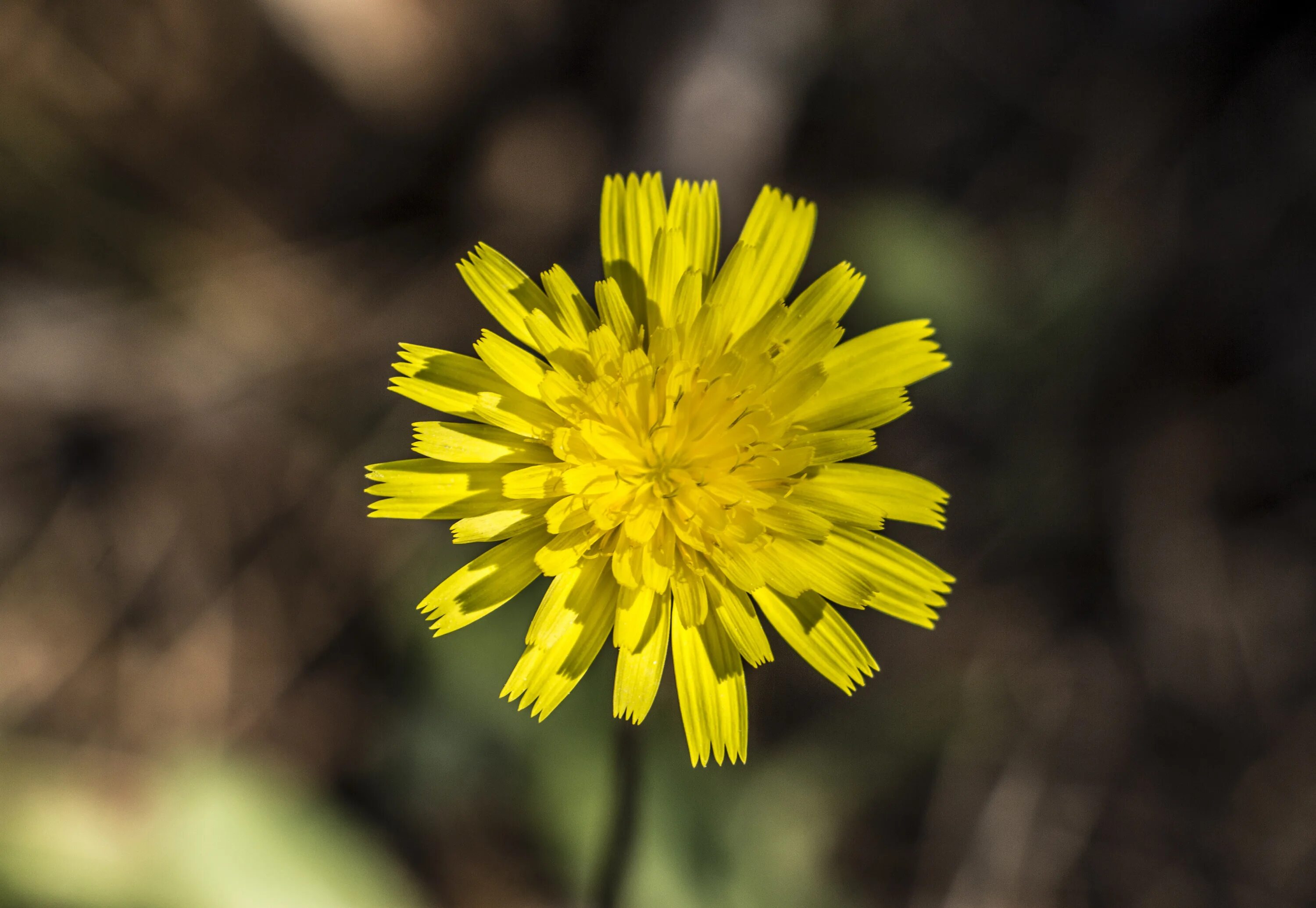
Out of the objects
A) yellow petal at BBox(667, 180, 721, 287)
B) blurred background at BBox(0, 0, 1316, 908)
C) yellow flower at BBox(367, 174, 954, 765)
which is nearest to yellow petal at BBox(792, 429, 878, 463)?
yellow flower at BBox(367, 174, 954, 765)

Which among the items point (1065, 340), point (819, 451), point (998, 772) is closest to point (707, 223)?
point (819, 451)

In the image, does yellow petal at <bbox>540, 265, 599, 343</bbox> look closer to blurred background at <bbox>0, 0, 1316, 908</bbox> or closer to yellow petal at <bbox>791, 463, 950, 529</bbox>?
yellow petal at <bbox>791, 463, 950, 529</bbox>

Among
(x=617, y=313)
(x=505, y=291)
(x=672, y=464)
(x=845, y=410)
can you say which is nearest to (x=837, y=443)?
(x=845, y=410)

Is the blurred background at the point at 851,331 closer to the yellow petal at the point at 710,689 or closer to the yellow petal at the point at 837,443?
the yellow petal at the point at 710,689

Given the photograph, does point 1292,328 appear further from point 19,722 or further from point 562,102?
point 19,722

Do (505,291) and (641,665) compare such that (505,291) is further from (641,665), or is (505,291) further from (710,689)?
(710,689)
